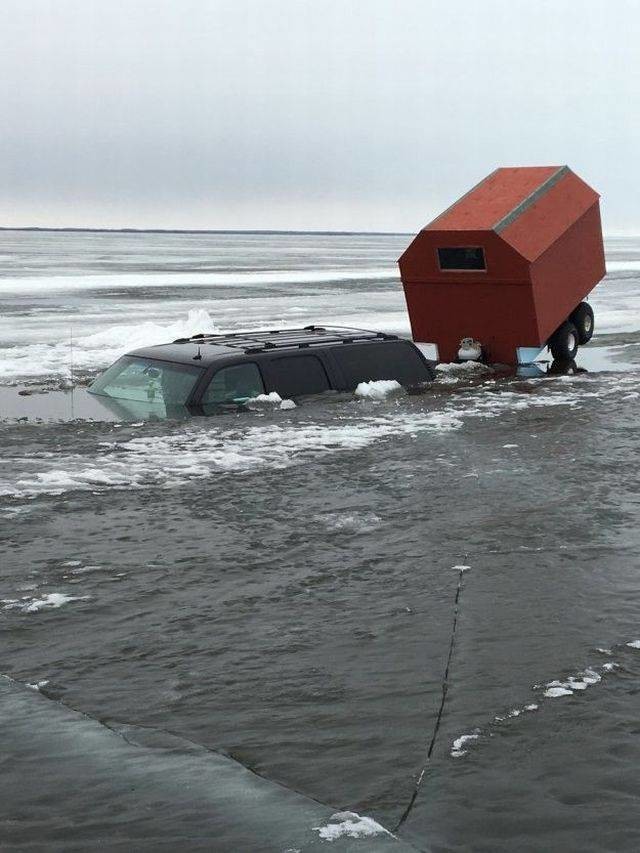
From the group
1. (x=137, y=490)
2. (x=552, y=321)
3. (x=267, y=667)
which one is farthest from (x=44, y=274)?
(x=267, y=667)

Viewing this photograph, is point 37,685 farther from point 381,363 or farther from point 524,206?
point 524,206

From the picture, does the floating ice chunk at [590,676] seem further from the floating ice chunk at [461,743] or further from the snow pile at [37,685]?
the snow pile at [37,685]

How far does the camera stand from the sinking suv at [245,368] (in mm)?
12352

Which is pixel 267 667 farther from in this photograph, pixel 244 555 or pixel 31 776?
pixel 244 555

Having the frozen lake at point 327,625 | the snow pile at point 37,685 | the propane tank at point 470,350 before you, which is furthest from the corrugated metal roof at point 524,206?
the snow pile at point 37,685

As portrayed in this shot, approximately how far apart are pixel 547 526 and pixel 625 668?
3029 millimetres

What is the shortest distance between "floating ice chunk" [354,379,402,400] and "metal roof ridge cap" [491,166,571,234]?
519 cm

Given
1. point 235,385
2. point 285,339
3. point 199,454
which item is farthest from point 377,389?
point 199,454

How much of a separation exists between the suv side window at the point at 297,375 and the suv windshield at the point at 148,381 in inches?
41.8

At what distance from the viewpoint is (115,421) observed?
13.1 meters

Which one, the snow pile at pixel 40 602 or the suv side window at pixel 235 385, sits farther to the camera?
the suv side window at pixel 235 385

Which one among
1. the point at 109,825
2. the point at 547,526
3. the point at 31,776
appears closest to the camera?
the point at 109,825

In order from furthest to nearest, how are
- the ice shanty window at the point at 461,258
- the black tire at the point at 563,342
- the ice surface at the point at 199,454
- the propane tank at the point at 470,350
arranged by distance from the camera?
the black tire at the point at 563,342 → the propane tank at the point at 470,350 → the ice shanty window at the point at 461,258 → the ice surface at the point at 199,454

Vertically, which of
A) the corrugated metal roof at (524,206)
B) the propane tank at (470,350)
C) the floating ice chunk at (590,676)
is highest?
the corrugated metal roof at (524,206)
